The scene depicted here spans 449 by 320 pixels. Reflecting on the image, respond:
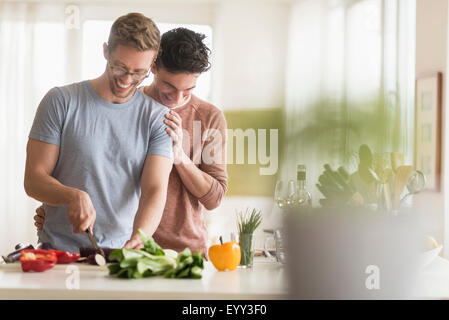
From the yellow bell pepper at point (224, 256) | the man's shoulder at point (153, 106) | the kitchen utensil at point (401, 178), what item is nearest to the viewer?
the kitchen utensil at point (401, 178)

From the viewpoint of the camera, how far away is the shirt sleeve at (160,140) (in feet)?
4.90

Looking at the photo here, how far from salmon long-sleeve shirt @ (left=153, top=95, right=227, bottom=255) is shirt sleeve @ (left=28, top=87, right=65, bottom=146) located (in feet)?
1.26

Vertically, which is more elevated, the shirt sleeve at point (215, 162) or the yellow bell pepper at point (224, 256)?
the shirt sleeve at point (215, 162)

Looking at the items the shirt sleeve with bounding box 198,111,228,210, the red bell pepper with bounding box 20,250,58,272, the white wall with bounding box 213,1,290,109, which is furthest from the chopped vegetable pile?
the white wall with bounding box 213,1,290,109

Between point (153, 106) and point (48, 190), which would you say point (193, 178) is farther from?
point (48, 190)

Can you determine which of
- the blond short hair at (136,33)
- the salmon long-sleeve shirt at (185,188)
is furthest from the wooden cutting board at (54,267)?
the blond short hair at (136,33)

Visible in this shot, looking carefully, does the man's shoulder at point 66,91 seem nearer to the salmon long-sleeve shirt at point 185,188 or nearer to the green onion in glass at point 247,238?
the salmon long-sleeve shirt at point 185,188

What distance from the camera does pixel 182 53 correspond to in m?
1.61

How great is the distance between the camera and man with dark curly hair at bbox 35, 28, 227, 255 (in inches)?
63.6

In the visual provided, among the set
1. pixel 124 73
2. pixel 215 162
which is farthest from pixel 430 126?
pixel 124 73

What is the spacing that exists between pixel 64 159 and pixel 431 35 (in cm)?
219

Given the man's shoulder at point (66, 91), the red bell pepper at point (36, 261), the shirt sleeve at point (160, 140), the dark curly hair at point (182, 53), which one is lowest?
the red bell pepper at point (36, 261)
